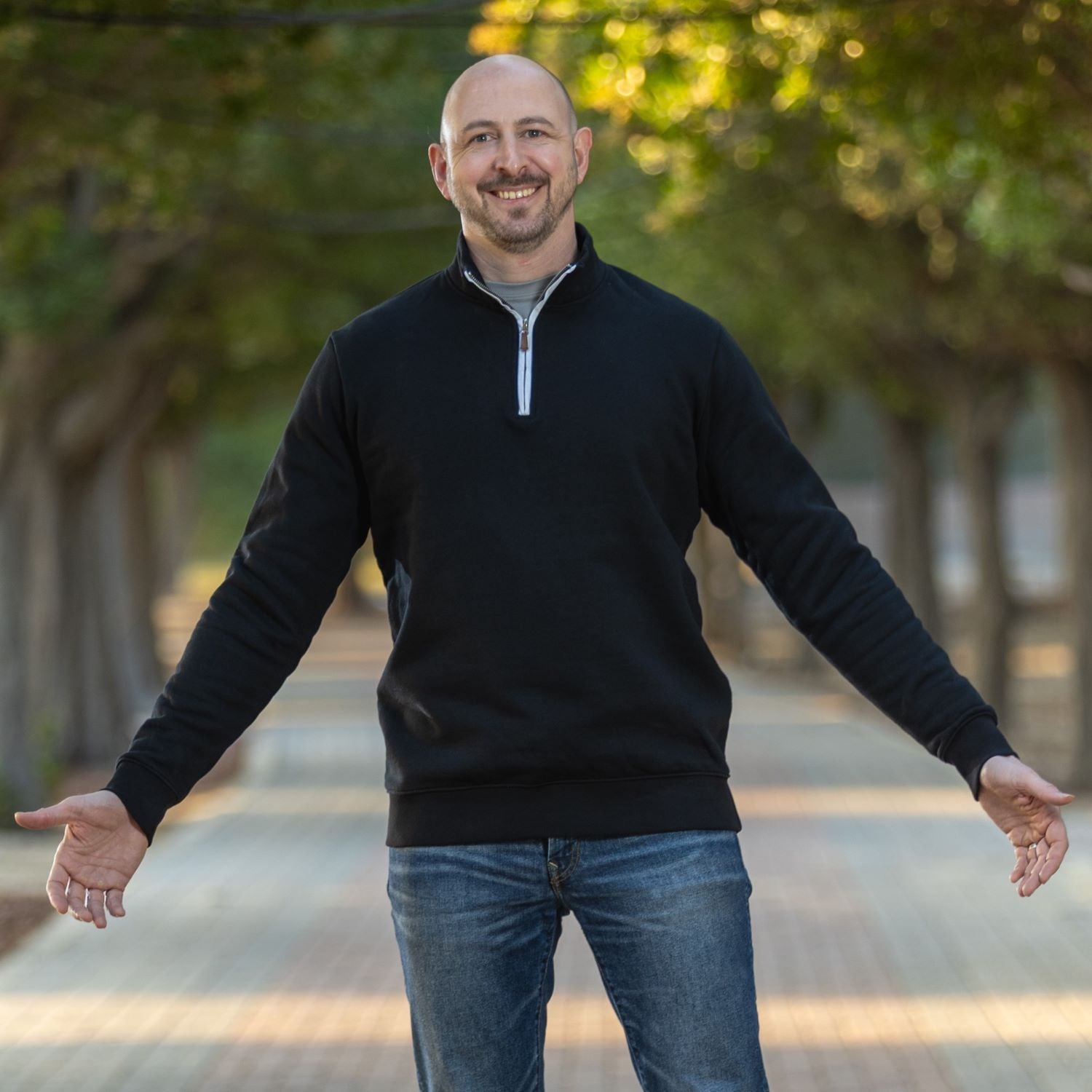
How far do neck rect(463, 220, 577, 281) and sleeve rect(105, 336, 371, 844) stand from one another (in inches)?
10.6

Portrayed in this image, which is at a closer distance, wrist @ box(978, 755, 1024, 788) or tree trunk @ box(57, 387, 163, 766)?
wrist @ box(978, 755, 1024, 788)

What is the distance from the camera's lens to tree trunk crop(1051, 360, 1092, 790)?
17.6 m

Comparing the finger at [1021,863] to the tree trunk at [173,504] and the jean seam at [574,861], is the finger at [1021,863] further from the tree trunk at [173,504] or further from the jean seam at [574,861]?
the tree trunk at [173,504]

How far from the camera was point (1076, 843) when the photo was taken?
12.4 meters

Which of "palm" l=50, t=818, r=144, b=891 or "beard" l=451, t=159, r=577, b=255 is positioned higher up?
"beard" l=451, t=159, r=577, b=255

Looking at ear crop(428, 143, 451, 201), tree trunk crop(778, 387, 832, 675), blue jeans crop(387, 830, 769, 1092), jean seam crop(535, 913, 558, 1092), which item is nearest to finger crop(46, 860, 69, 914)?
blue jeans crop(387, 830, 769, 1092)

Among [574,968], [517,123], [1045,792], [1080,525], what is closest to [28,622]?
[1080,525]

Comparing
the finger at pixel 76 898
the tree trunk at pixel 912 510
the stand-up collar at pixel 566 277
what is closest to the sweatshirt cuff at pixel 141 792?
the finger at pixel 76 898

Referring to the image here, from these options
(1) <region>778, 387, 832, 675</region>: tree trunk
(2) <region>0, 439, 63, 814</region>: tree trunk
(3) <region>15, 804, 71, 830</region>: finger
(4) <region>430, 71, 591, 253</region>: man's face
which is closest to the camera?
(3) <region>15, 804, 71, 830</region>: finger

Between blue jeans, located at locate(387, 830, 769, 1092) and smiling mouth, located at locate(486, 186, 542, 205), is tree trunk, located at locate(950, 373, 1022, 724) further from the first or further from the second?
blue jeans, located at locate(387, 830, 769, 1092)

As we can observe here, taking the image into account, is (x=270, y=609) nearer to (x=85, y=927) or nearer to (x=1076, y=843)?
(x=85, y=927)

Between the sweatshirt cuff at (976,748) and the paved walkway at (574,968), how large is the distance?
3624mm

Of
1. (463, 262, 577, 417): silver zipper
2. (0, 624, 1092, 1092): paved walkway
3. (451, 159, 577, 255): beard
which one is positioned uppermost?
(451, 159, 577, 255): beard

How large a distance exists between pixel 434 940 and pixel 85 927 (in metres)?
7.23
